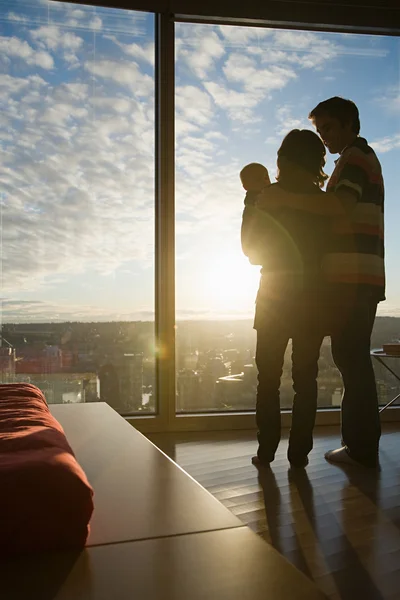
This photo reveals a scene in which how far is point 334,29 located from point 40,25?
1.92 metres

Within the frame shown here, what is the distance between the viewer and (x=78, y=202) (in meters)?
3.83

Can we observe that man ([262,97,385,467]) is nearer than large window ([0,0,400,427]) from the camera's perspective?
Yes

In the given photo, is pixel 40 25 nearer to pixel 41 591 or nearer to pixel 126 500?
pixel 126 500

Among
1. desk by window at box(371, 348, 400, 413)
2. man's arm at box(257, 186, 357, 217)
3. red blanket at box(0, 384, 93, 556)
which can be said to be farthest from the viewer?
desk by window at box(371, 348, 400, 413)

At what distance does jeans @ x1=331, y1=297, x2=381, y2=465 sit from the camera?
9.09ft

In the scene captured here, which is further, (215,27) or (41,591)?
(215,27)

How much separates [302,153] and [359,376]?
3.40 ft

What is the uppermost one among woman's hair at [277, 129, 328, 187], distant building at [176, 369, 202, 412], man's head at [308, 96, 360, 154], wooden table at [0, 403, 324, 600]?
man's head at [308, 96, 360, 154]

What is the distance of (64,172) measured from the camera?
3816 mm

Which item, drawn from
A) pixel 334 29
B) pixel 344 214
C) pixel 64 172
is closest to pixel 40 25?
pixel 64 172

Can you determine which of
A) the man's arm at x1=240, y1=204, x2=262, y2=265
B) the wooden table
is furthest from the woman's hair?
the wooden table

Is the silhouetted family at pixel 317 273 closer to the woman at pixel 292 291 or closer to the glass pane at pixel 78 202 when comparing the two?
the woman at pixel 292 291

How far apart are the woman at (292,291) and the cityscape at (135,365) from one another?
115cm

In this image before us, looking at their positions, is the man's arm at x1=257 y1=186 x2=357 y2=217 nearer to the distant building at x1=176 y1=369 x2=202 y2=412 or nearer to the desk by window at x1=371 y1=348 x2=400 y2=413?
the desk by window at x1=371 y1=348 x2=400 y2=413
